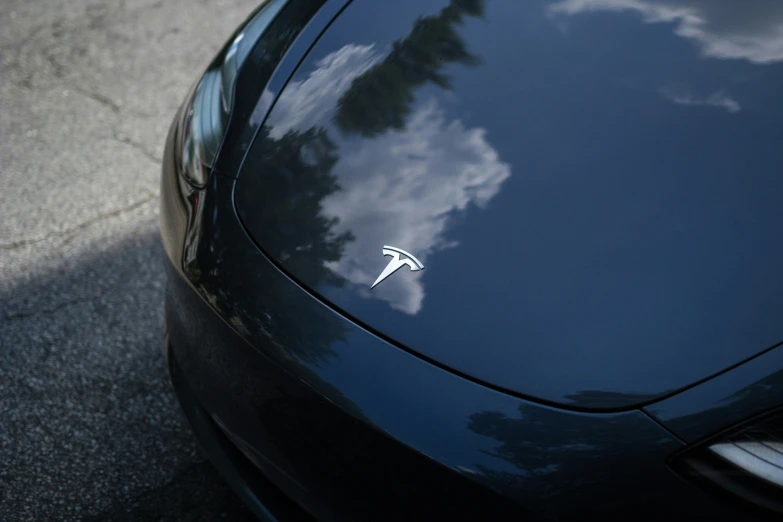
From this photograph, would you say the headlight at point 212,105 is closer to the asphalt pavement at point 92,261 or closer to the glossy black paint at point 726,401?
Answer: the asphalt pavement at point 92,261

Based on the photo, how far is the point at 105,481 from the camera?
1.88m

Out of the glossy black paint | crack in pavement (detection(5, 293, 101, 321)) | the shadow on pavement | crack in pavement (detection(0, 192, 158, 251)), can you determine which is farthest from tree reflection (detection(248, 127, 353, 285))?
crack in pavement (detection(0, 192, 158, 251))

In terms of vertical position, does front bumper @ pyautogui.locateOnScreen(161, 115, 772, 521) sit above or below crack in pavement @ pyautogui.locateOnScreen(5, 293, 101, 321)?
above

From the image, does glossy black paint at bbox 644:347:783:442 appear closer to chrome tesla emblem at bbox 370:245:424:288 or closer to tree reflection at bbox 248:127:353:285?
chrome tesla emblem at bbox 370:245:424:288

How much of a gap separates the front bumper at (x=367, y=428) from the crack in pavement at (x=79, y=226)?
4.19ft

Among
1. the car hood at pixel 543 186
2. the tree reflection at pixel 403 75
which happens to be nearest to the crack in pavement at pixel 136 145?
the car hood at pixel 543 186

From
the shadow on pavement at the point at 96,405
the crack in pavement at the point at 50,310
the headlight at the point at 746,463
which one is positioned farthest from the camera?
the crack in pavement at the point at 50,310

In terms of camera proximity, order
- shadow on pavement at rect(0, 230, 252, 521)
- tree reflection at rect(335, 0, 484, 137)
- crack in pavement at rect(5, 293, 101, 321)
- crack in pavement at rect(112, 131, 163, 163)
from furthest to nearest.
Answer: crack in pavement at rect(112, 131, 163, 163) → crack in pavement at rect(5, 293, 101, 321) → shadow on pavement at rect(0, 230, 252, 521) → tree reflection at rect(335, 0, 484, 137)

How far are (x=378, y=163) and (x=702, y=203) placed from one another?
614 mm

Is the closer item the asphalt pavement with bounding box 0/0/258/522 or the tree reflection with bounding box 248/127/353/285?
the tree reflection with bounding box 248/127/353/285

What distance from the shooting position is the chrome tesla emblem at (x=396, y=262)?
1365 mm

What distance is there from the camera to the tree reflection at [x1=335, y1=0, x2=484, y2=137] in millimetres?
1605

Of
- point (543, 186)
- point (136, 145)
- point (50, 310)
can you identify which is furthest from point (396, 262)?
point (136, 145)

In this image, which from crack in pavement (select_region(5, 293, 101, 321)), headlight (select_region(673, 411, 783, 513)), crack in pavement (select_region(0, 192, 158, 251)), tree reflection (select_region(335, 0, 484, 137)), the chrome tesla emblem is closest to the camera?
headlight (select_region(673, 411, 783, 513))
